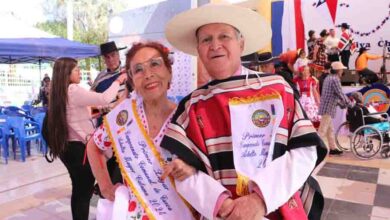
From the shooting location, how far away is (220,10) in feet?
3.84

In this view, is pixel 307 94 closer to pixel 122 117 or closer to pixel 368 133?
pixel 368 133

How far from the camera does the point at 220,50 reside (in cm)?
116

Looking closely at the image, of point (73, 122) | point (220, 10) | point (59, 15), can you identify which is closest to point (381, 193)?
point (73, 122)

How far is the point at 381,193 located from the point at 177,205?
3578 mm

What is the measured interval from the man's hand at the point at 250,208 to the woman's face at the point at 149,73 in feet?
1.83

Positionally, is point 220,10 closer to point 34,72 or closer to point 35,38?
point 35,38

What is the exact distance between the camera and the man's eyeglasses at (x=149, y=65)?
1.36 m

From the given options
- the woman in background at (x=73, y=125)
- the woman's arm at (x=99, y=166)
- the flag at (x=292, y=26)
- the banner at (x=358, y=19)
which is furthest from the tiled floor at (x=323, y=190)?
the flag at (x=292, y=26)

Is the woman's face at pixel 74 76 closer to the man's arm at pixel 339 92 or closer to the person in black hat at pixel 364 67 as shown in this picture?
the man's arm at pixel 339 92

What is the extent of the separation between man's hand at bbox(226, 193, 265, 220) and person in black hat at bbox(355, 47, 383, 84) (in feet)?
28.4

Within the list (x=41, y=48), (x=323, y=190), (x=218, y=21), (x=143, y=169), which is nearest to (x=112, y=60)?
(x=143, y=169)

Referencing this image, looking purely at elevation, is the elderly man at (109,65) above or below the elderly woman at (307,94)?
above

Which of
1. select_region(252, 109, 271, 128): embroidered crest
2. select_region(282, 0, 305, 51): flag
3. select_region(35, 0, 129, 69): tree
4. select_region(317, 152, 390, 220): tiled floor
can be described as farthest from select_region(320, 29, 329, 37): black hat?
select_region(35, 0, 129, 69): tree

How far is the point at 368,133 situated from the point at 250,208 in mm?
5412
